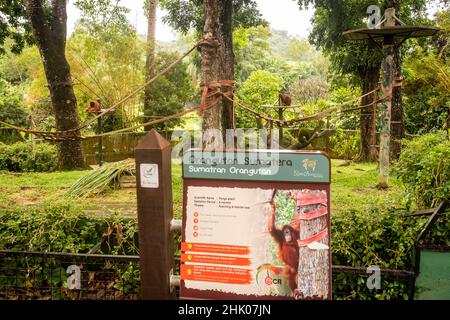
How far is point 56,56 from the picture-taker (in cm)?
1010

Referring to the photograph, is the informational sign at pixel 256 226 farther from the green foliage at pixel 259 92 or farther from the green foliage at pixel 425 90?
the green foliage at pixel 259 92

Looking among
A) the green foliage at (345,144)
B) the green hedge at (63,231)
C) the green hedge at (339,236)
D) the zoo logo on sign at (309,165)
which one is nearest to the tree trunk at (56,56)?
the green hedge at (339,236)

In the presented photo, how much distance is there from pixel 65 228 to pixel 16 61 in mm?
24641

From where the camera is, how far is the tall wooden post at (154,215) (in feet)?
8.28

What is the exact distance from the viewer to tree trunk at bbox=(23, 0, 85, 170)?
393 inches

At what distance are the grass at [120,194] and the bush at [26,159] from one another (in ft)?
5.56

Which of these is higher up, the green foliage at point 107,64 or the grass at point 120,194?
the green foliage at point 107,64

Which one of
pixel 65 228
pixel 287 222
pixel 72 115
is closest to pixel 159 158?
pixel 287 222

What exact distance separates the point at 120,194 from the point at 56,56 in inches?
209

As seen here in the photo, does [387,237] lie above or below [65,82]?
below

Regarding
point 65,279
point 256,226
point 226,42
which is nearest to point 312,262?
point 256,226
